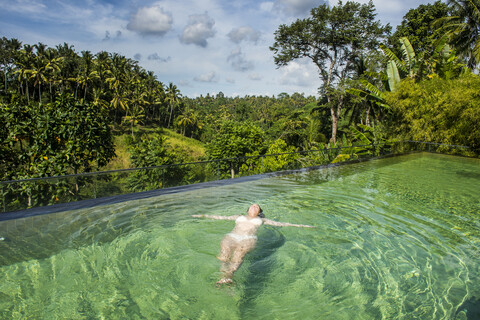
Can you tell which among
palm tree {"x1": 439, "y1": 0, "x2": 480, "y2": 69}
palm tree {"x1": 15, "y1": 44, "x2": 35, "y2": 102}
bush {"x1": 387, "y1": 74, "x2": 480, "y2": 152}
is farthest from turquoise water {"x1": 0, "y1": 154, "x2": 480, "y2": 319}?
palm tree {"x1": 15, "y1": 44, "x2": 35, "y2": 102}

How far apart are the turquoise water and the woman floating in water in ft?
0.45

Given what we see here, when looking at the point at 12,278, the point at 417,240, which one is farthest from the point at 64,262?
the point at 417,240

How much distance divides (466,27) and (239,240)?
83.4ft

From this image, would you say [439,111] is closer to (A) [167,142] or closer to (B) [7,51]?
(A) [167,142]

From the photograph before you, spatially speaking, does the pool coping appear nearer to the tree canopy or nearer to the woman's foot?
the woman's foot

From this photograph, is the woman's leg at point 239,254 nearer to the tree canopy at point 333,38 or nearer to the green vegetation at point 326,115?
the green vegetation at point 326,115

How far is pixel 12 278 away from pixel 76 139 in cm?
1348

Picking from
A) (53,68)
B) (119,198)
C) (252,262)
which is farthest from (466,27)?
(53,68)

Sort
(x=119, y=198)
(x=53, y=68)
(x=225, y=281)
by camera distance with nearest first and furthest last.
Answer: (x=225, y=281)
(x=119, y=198)
(x=53, y=68)

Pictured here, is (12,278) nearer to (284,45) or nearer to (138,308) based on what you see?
(138,308)

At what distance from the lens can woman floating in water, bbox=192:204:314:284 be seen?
3.81m

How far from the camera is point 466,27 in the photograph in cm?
2069

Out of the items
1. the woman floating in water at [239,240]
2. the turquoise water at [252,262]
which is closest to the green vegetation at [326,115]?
the turquoise water at [252,262]

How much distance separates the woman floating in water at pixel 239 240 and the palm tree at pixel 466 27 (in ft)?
72.6
